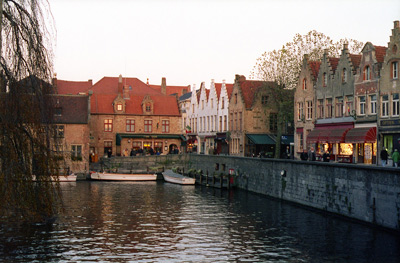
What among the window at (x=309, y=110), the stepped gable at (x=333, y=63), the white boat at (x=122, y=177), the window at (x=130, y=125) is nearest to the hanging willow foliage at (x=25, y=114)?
the stepped gable at (x=333, y=63)

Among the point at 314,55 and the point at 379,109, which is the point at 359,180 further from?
the point at 314,55

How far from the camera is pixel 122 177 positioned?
56469 mm

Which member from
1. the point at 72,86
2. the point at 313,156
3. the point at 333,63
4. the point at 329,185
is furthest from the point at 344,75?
the point at 72,86

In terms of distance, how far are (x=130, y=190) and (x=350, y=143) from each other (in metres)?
19.3

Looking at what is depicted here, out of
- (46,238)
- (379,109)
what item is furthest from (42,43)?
(379,109)

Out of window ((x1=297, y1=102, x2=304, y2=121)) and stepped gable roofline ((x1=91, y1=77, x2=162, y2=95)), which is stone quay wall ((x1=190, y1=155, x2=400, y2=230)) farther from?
stepped gable roofline ((x1=91, y1=77, x2=162, y2=95))

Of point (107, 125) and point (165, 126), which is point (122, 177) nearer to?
point (107, 125)

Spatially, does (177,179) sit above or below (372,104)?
below

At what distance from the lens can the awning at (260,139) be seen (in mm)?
60500

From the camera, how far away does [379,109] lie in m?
39.3

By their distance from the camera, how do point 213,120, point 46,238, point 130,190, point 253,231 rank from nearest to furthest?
point 46,238
point 253,231
point 130,190
point 213,120

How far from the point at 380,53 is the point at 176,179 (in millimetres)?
23757

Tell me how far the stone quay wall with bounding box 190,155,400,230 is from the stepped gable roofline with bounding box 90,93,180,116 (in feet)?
103

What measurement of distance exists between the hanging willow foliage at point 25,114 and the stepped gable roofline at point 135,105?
56.3 metres
